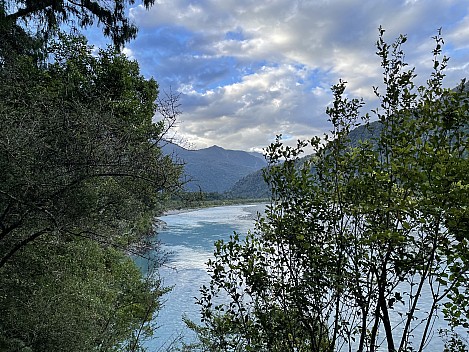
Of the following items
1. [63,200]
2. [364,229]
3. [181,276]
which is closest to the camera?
[364,229]

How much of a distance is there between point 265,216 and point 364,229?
2.37 ft

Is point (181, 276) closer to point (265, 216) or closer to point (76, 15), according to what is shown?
point (76, 15)

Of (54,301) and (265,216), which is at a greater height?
(265,216)

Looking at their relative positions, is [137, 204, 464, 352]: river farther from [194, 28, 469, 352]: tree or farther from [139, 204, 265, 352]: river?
[194, 28, 469, 352]: tree

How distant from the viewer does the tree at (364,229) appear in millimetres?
1569

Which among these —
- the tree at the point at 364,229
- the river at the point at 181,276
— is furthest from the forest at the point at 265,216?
the river at the point at 181,276

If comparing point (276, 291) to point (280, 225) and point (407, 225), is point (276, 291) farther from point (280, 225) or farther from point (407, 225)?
point (407, 225)

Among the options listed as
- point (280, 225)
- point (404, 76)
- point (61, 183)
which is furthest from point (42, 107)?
point (404, 76)

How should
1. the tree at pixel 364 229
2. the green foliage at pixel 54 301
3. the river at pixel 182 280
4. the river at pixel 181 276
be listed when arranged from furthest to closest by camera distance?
1. the river at pixel 181 276
2. the river at pixel 182 280
3. the green foliage at pixel 54 301
4. the tree at pixel 364 229

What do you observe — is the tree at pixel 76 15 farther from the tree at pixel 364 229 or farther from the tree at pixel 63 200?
the tree at pixel 364 229

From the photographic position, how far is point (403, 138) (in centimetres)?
171

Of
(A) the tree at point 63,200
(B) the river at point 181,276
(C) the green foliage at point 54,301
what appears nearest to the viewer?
(A) the tree at point 63,200

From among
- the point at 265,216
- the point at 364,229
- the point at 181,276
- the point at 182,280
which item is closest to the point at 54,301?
the point at 265,216

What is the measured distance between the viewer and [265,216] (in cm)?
246
